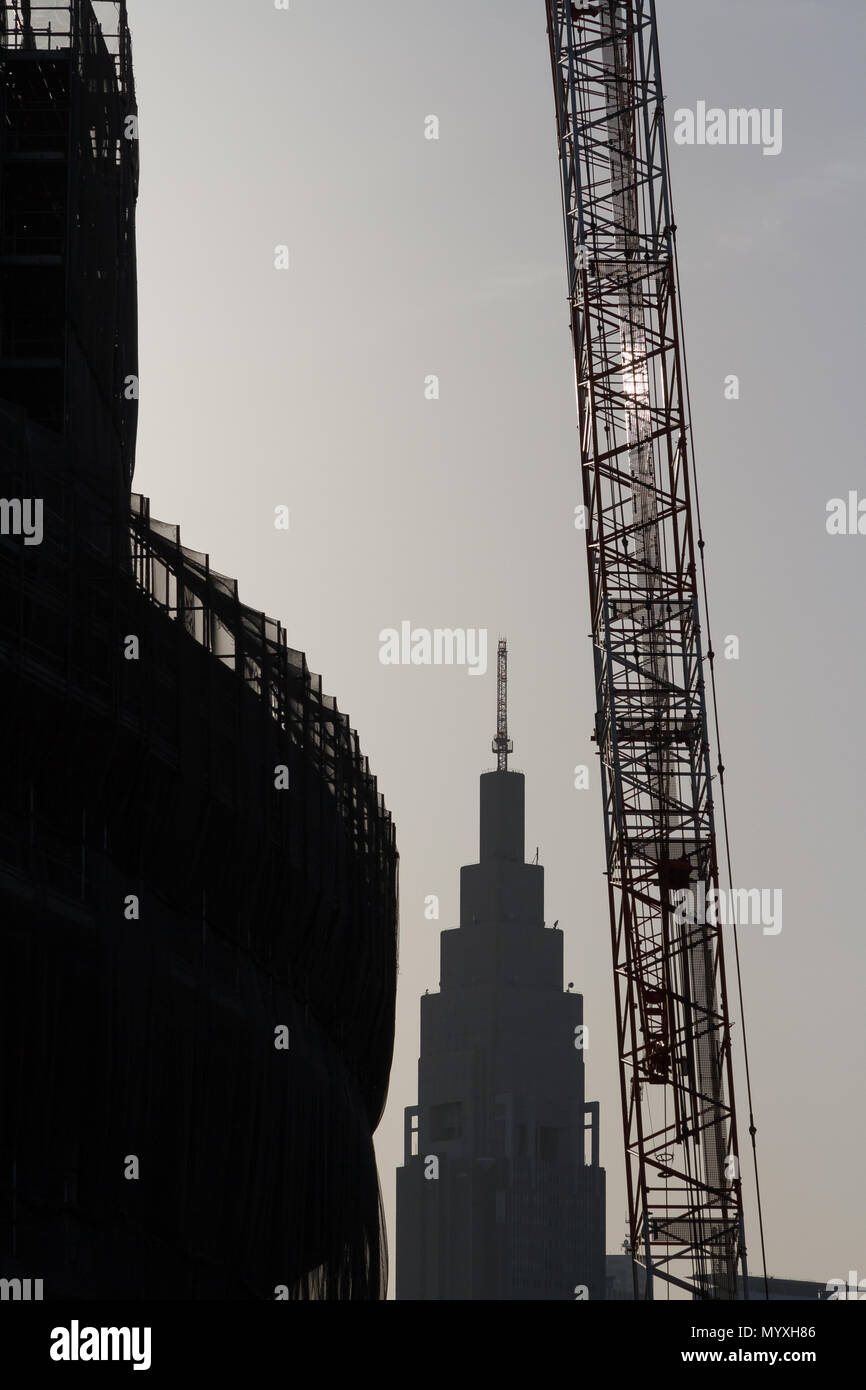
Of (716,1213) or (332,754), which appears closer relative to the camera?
(332,754)

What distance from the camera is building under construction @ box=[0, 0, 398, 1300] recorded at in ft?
108

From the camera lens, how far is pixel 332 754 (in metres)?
52.2

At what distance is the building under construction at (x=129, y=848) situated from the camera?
108ft

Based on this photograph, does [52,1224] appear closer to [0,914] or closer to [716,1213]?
[0,914]

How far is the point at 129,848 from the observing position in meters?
37.0

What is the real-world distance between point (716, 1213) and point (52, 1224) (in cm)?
2971

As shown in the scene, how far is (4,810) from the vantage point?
3300cm

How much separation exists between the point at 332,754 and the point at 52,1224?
20831 millimetres
